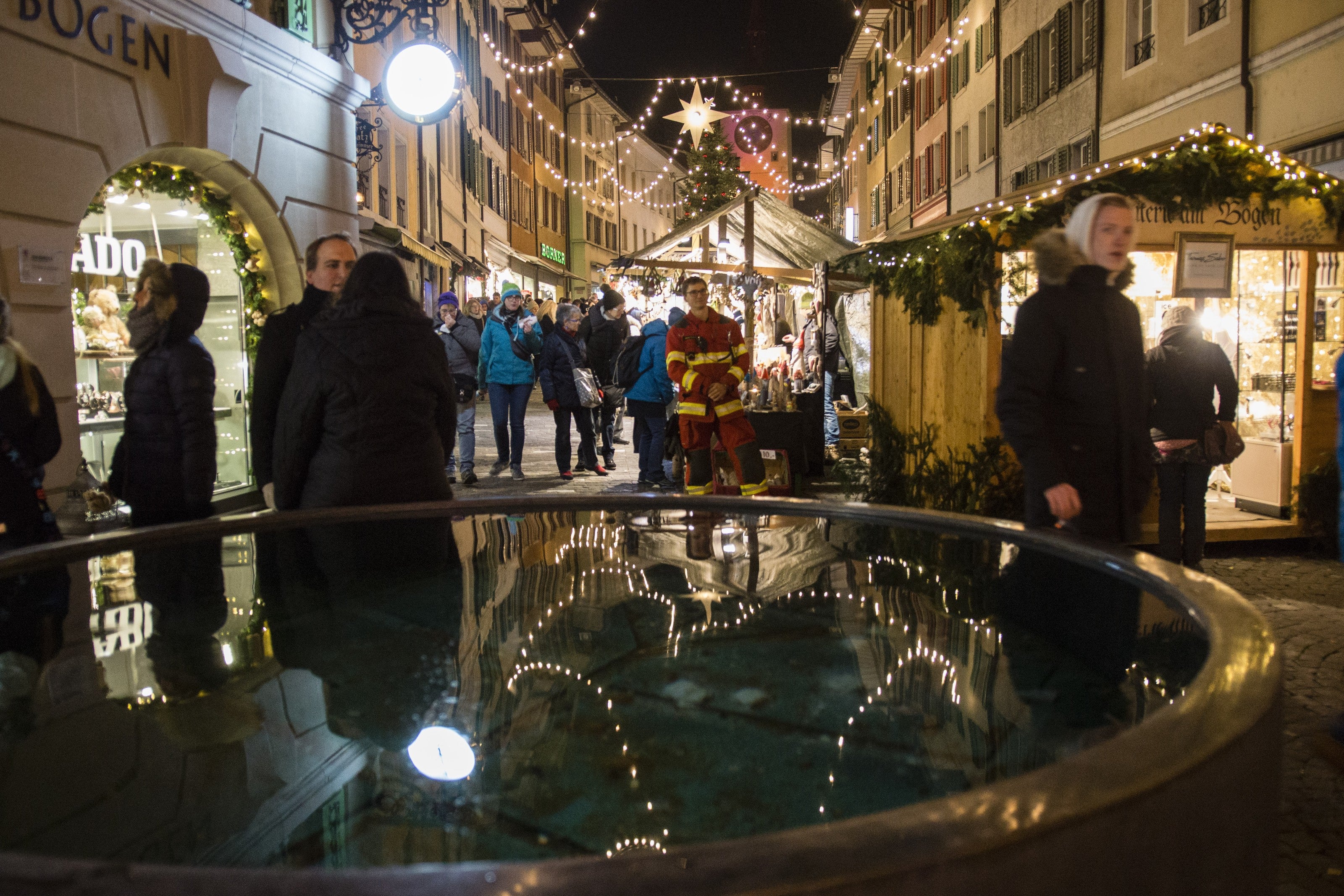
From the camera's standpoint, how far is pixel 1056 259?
350 centimetres

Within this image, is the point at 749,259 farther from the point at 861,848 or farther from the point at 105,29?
the point at 861,848

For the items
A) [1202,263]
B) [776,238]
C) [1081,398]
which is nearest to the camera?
[1081,398]

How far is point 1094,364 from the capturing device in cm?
342

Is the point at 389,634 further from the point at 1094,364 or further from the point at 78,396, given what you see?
the point at 78,396

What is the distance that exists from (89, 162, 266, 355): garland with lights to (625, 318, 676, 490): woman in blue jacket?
3500mm

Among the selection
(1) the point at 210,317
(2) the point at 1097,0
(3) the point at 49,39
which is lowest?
(1) the point at 210,317

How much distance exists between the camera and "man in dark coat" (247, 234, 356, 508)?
387 cm

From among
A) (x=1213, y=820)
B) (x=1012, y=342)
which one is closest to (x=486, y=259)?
(x=1012, y=342)

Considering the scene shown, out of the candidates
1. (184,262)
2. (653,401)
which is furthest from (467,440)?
(184,262)

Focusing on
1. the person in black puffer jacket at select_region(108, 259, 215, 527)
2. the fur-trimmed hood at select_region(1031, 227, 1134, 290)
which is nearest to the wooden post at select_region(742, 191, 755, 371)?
the person in black puffer jacket at select_region(108, 259, 215, 527)

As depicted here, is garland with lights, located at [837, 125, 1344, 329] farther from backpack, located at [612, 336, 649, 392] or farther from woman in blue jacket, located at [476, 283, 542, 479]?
woman in blue jacket, located at [476, 283, 542, 479]

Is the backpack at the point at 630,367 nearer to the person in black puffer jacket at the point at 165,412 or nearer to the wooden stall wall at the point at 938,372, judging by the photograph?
the wooden stall wall at the point at 938,372

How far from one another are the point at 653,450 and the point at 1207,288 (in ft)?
17.0

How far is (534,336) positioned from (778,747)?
10.5 meters
